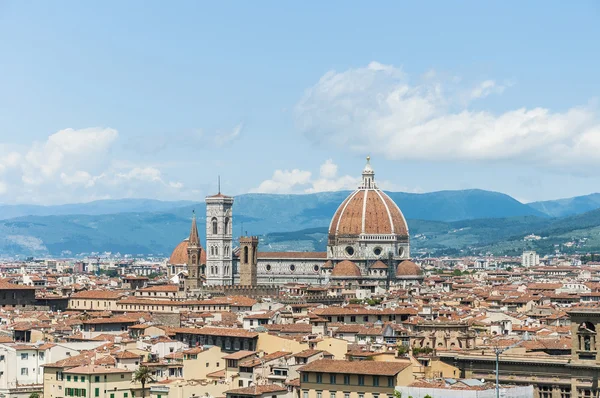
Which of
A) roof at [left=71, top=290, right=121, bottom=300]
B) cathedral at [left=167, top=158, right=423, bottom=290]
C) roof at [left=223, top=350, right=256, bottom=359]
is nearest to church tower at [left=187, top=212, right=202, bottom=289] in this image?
cathedral at [left=167, top=158, right=423, bottom=290]

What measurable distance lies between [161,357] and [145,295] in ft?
212

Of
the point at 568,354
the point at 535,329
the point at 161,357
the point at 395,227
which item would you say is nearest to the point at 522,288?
the point at 395,227

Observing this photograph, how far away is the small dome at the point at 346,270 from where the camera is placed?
162625mm

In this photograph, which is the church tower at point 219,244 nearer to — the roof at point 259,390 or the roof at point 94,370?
the roof at point 94,370

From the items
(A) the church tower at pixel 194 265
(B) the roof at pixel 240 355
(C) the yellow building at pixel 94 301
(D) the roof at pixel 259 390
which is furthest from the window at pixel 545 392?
(A) the church tower at pixel 194 265

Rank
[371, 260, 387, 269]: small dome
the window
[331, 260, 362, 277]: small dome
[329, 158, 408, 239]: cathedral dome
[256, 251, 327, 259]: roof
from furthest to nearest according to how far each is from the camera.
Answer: [329, 158, 408, 239]: cathedral dome, [256, 251, 327, 259]: roof, [371, 260, 387, 269]: small dome, [331, 260, 362, 277]: small dome, the window

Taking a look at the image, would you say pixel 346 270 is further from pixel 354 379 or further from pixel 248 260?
pixel 354 379

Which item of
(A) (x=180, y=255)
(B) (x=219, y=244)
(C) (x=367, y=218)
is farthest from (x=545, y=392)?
(A) (x=180, y=255)

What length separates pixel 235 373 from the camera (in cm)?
6638

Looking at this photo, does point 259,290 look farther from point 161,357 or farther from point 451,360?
point 451,360

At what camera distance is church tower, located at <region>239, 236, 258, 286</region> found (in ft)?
536

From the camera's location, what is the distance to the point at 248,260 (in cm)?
16438

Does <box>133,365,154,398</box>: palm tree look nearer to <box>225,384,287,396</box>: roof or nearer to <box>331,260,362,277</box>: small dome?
<box>225,384,287,396</box>: roof

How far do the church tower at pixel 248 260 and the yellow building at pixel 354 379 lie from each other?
104 m
